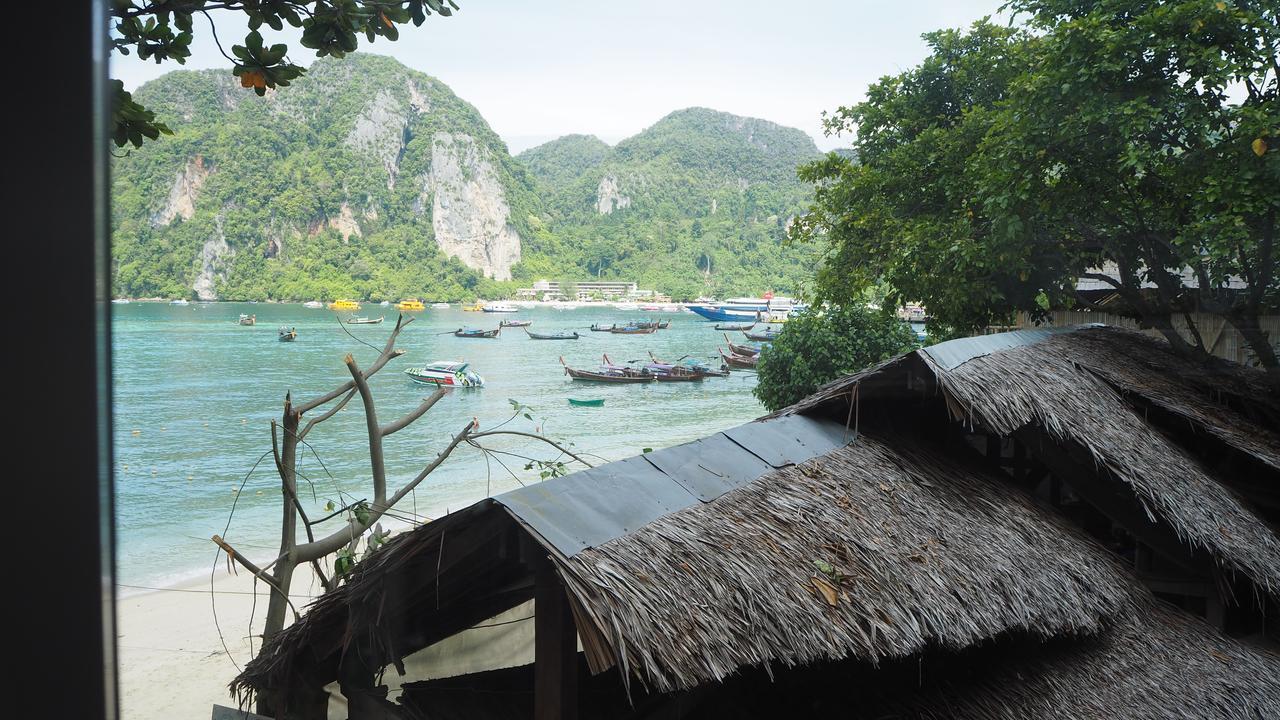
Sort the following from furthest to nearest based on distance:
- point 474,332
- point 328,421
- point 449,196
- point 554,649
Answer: point 449,196
point 474,332
point 328,421
point 554,649

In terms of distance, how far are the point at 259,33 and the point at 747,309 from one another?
23.7 meters

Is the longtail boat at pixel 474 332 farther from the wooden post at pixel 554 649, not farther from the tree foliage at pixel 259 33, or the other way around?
the wooden post at pixel 554 649

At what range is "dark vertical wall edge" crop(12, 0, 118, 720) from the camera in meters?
0.30

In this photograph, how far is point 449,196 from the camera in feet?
103

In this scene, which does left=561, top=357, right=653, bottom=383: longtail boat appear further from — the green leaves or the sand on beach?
the green leaves

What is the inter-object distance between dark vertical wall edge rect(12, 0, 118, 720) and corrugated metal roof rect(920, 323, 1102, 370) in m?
2.72

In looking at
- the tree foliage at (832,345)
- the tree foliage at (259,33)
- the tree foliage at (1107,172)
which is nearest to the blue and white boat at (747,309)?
the tree foliage at (832,345)

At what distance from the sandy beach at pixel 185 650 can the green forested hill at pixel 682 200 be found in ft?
57.8

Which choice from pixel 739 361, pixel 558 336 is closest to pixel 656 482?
pixel 739 361

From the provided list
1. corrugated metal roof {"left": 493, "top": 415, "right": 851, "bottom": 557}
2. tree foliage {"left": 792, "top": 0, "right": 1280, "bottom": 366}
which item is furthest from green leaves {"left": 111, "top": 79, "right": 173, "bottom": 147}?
tree foliage {"left": 792, "top": 0, "right": 1280, "bottom": 366}

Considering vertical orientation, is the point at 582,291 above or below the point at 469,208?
below

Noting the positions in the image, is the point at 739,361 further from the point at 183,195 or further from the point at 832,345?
the point at 183,195

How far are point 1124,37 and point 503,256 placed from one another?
29362 mm

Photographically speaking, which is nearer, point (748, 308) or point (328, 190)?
point (328, 190)
